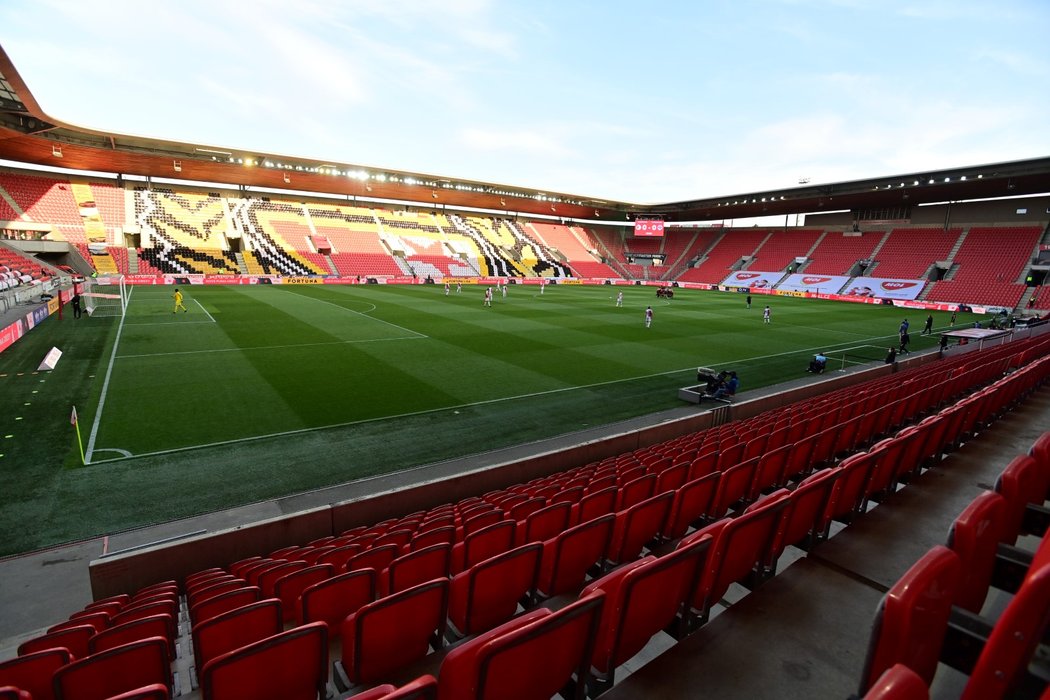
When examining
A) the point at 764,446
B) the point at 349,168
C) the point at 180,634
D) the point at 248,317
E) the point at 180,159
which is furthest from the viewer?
the point at 349,168

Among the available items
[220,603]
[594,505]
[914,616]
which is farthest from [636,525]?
[220,603]

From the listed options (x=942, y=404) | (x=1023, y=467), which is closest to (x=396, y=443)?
(x=1023, y=467)

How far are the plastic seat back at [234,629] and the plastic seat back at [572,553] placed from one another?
6.50 ft

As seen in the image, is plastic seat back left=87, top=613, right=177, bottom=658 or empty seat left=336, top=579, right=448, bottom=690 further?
plastic seat back left=87, top=613, right=177, bottom=658

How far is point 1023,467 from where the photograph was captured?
3242 millimetres

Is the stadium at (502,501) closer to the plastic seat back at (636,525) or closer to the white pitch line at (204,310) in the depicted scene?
the plastic seat back at (636,525)

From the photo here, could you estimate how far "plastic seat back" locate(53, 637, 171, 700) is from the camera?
9.14 ft

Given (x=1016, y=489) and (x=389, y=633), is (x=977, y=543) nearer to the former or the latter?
(x=1016, y=489)

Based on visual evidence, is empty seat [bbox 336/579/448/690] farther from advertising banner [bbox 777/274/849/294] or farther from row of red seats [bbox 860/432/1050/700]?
advertising banner [bbox 777/274/849/294]

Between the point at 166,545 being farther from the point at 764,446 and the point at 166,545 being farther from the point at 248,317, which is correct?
the point at 248,317

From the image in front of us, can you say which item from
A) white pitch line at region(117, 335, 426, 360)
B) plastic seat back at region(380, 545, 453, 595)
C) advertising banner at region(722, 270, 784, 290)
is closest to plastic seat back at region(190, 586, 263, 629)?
plastic seat back at region(380, 545, 453, 595)

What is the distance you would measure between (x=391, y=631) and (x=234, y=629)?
1172mm

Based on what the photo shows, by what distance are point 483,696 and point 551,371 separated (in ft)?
54.6

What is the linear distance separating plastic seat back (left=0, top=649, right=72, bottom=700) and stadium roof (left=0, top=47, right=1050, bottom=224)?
29949mm
